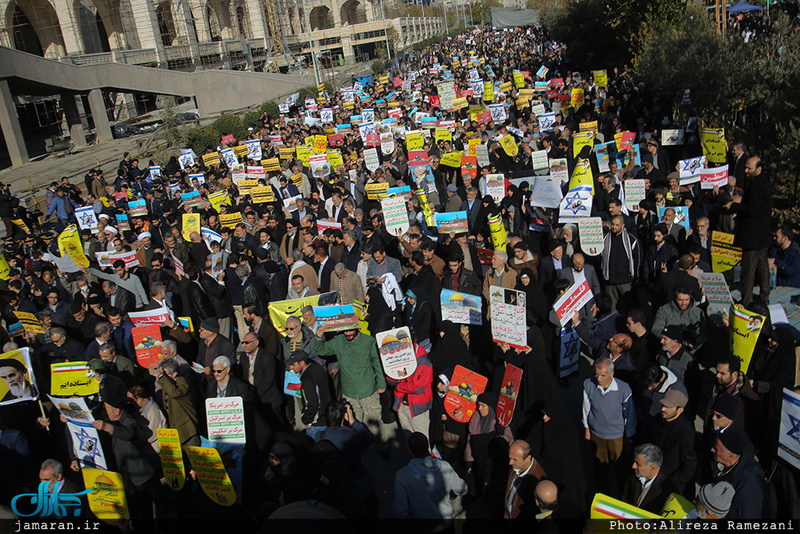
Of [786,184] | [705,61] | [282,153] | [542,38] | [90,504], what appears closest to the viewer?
[90,504]

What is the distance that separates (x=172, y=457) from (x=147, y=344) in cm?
250

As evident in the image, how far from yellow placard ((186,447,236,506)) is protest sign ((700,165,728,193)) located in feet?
29.8

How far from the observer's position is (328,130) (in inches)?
869

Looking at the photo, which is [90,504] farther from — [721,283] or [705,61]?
[705,61]

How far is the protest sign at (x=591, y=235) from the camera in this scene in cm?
841

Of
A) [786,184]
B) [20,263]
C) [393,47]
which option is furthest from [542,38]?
[20,263]

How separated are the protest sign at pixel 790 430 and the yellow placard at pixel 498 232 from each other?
18.1ft

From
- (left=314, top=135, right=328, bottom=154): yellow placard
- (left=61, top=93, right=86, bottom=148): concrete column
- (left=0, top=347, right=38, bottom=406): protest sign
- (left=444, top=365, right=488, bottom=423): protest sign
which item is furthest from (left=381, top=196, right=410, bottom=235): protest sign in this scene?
(left=61, top=93, right=86, bottom=148): concrete column

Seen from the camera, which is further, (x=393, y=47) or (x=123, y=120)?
(x=393, y=47)

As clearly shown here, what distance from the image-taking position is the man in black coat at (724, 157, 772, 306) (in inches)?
307

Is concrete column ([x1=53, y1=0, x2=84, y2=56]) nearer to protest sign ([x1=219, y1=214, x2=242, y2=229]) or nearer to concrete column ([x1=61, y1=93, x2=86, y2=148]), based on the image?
concrete column ([x1=61, y1=93, x2=86, y2=148])

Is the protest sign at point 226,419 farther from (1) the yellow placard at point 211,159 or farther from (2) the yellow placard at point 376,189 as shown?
(1) the yellow placard at point 211,159

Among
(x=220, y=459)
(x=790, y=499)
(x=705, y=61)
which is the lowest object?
(x=790, y=499)

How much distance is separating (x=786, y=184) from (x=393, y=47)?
73779 mm
